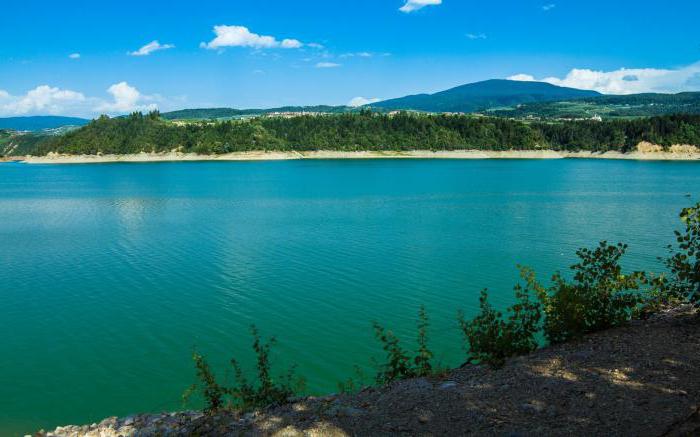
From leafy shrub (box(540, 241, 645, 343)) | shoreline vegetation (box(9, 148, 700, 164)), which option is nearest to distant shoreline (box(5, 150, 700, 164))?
shoreline vegetation (box(9, 148, 700, 164))

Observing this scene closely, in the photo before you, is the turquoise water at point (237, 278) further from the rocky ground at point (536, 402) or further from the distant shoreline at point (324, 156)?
the distant shoreline at point (324, 156)

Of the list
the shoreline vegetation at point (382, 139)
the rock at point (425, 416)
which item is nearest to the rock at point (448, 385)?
the rock at point (425, 416)

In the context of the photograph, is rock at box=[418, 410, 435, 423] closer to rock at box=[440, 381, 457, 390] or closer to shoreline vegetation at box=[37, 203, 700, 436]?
shoreline vegetation at box=[37, 203, 700, 436]

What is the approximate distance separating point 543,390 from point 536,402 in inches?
14.2

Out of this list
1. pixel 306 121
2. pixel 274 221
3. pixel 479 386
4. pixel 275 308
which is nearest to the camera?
pixel 479 386

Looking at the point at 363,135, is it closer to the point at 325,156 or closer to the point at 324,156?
the point at 325,156

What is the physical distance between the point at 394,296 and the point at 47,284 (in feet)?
46.3

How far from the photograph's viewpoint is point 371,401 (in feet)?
25.0

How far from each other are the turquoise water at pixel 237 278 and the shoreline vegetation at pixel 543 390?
377 cm

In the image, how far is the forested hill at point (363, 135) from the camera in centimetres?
15600

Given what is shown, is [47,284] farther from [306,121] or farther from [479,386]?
[306,121]

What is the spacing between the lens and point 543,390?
696cm

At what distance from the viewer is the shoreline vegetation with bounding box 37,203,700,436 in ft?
20.4

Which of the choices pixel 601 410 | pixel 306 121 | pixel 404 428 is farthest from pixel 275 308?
pixel 306 121
